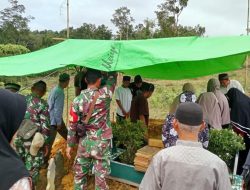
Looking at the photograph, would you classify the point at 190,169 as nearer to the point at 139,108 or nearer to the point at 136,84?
the point at 139,108

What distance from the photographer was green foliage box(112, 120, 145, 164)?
545 centimetres

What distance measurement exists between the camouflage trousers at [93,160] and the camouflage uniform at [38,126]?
68cm

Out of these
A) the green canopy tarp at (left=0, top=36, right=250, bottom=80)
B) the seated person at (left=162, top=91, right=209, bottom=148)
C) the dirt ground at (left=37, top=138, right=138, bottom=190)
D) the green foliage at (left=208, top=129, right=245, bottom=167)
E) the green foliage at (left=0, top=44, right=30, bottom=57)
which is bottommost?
the dirt ground at (left=37, top=138, right=138, bottom=190)

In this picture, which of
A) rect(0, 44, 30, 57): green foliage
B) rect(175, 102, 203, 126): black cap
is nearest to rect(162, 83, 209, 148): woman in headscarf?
rect(175, 102, 203, 126): black cap

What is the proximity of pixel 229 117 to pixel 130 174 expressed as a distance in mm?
1820

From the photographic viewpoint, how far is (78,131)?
14.9 ft

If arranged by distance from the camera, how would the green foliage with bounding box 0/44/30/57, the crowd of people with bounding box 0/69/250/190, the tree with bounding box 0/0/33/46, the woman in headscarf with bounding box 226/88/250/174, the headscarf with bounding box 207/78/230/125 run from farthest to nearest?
1. the tree with bounding box 0/0/33/46
2. the green foliage with bounding box 0/44/30/57
3. the woman in headscarf with bounding box 226/88/250/174
4. the headscarf with bounding box 207/78/230/125
5. the crowd of people with bounding box 0/69/250/190

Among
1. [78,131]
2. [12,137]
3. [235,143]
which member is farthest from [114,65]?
[12,137]

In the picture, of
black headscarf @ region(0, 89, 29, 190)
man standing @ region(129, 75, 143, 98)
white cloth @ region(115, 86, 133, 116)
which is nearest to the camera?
black headscarf @ region(0, 89, 29, 190)

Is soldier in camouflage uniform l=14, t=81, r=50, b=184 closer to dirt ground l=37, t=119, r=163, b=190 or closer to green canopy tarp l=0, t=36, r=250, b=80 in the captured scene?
green canopy tarp l=0, t=36, r=250, b=80

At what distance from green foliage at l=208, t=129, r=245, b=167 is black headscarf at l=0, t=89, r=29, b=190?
11.4 feet

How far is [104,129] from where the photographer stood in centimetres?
453

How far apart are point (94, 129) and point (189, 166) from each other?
2467mm

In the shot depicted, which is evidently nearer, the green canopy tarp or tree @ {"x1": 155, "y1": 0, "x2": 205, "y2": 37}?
the green canopy tarp
